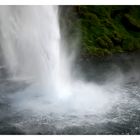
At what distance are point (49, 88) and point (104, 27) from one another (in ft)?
11.9

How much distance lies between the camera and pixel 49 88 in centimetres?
601

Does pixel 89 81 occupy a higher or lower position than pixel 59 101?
higher

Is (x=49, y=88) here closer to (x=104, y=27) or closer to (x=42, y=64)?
(x=42, y=64)

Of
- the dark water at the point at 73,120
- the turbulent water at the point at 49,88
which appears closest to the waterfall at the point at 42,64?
the turbulent water at the point at 49,88

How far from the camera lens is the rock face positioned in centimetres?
870

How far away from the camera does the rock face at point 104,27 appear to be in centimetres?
870

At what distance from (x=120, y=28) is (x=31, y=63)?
3088 mm

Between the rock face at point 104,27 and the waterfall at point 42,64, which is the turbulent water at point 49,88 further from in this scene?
the rock face at point 104,27

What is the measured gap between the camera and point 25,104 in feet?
18.0

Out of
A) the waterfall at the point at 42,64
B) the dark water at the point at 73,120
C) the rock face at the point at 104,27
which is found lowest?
the dark water at the point at 73,120

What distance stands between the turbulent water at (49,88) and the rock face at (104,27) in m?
0.95

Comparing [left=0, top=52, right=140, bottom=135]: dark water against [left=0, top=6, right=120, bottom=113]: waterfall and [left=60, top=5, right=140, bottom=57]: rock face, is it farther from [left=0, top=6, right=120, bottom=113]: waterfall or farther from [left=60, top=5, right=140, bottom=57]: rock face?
[left=60, top=5, right=140, bottom=57]: rock face

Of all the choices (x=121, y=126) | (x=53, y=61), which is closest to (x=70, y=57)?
(x=53, y=61)
